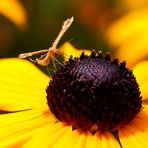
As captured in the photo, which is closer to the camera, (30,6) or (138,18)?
(138,18)

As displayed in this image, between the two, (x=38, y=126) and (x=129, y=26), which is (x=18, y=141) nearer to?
(x=38, y=126)

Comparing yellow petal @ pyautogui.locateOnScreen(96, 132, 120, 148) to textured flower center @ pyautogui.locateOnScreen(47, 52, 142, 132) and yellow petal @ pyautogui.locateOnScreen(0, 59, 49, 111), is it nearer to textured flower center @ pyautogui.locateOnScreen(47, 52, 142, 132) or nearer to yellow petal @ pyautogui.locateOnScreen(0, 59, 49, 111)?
textured flower center @ pyautogui.locateOnScreen(47, 52, 142, 132)

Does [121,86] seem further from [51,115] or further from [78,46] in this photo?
[78,46]

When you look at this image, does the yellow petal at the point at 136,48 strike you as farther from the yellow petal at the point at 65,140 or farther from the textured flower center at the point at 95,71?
the yellow petal at the point at 65,140

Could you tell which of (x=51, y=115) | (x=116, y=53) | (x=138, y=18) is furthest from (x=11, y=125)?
(x=116, y=53)

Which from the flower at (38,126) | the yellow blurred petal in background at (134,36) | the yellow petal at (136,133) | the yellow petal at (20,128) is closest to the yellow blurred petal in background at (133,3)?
the yellow blurred petal in background at (134,36)
